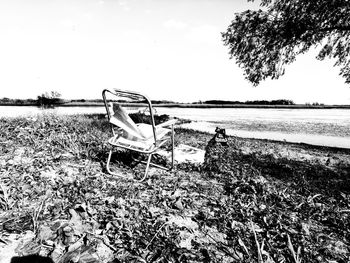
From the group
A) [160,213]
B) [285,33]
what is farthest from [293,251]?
[285,33]

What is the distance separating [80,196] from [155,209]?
87 centimetres

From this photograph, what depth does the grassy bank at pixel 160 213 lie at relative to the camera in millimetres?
1946

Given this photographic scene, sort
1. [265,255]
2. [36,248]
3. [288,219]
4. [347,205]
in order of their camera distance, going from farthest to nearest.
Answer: [347,205] < [288,219] < [265,255] < [36,248]

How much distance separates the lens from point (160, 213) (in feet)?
8.27

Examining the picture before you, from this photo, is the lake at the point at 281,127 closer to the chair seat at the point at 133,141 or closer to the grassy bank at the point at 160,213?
the chair seat at the point at 133,141

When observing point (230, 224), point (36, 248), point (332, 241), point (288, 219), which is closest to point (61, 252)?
point (36, 248)

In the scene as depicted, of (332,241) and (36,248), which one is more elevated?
(36,248)

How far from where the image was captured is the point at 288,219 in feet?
8.43

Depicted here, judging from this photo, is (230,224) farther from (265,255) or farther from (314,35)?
(314,35)

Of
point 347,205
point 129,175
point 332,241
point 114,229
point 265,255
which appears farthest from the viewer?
point 129,175

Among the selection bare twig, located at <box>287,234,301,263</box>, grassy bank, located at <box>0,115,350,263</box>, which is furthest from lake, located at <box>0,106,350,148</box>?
bare twig, located at <box>287,234,301,263</box>

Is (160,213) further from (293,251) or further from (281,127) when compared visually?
(281,127)

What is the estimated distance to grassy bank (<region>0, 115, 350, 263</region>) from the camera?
1946 millimetres

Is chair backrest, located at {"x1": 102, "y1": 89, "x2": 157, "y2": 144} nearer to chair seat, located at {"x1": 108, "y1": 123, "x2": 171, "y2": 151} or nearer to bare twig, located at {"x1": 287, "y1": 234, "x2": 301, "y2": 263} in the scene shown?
chair seat, located at {"x1": 108, "y1": 123, "x2": 171, "y2": 151}
